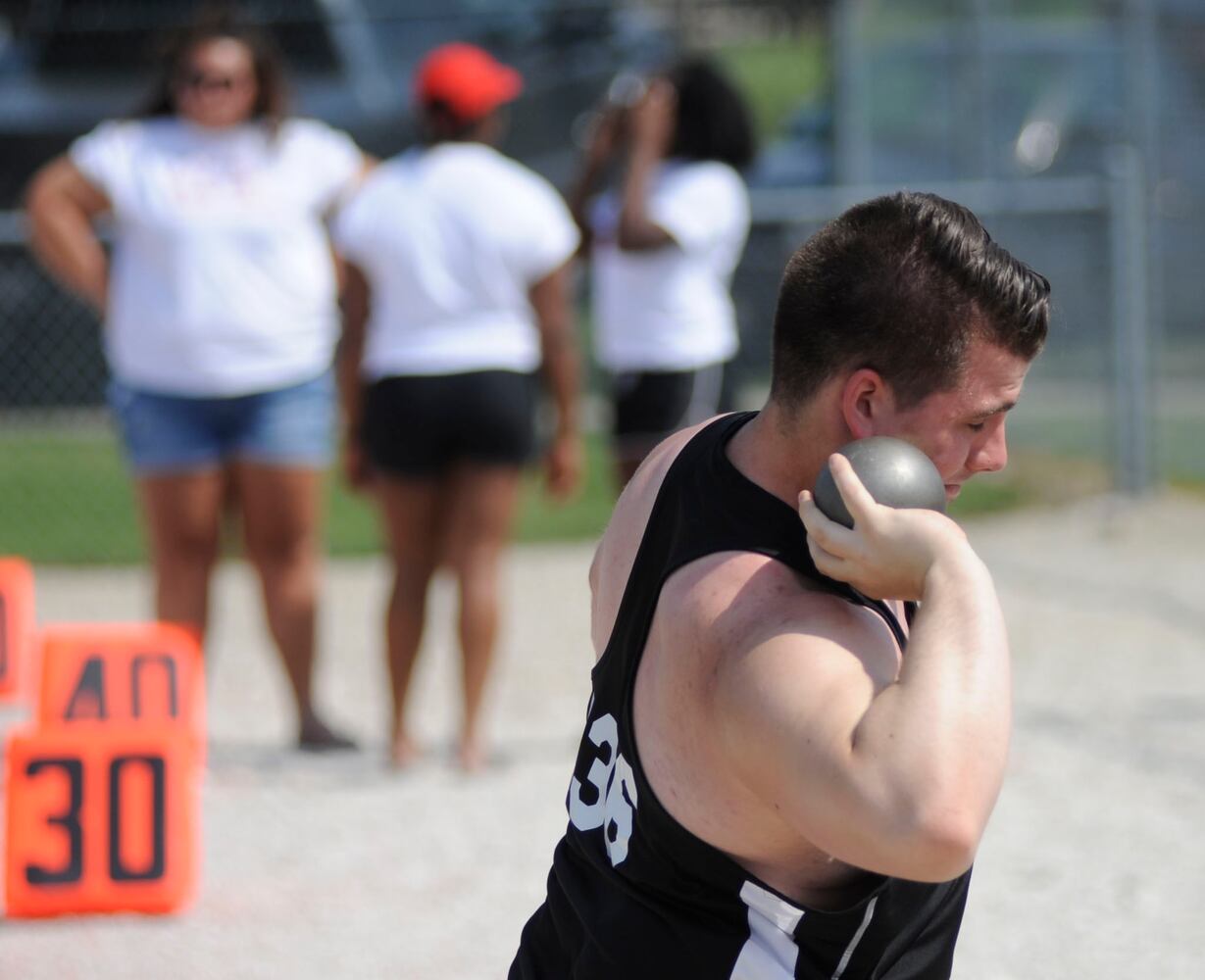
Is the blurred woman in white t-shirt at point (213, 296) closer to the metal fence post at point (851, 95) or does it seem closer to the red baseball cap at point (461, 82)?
the red baseball cap at point (461, 82)

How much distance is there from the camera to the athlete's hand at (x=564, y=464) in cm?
549

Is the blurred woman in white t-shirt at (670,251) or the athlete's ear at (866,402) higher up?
the athlete's ear at (866,402)

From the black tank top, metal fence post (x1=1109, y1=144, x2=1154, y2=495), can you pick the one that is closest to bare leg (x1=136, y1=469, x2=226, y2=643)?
the black tank top

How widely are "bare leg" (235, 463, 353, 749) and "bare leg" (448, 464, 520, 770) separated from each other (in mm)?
423

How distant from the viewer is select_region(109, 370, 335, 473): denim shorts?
200 inches

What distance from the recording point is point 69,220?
5230 millimetres

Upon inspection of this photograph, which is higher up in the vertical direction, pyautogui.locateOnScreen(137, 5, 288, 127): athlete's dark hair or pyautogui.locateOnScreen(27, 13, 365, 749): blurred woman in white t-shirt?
pyautogui.locateOnScreen(137, 5, 288, 127): athlete's dark hair

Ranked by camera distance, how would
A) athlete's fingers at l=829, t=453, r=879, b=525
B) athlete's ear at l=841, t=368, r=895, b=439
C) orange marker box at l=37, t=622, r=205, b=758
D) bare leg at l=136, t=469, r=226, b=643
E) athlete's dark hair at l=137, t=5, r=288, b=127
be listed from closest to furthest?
athlete's fingers at l=829, t=453, r=879, b=525 < athlete's ear at l=841, t=368, r=895, b=439 < orange marker box at l=37, t=622, r=205, b=758 < bare leg at l=136, t=469, r=226, b=643 < athlete's dark hair at l=137, t=5, r=288, b=127

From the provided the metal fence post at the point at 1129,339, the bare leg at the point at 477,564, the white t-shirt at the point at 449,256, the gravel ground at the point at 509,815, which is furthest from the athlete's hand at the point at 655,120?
the metal fence post at the point at 1129,339

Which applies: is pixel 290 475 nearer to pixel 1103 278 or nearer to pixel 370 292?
pixel 370 292

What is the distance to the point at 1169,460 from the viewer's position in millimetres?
10789

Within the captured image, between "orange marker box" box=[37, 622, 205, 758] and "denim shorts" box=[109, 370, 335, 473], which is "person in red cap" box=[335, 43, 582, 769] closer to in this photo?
"denim shorts" box=[109, 370, 335, 473]

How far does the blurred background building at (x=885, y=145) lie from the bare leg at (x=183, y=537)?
189cm

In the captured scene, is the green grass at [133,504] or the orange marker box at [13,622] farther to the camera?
the green grass at [133,504]
